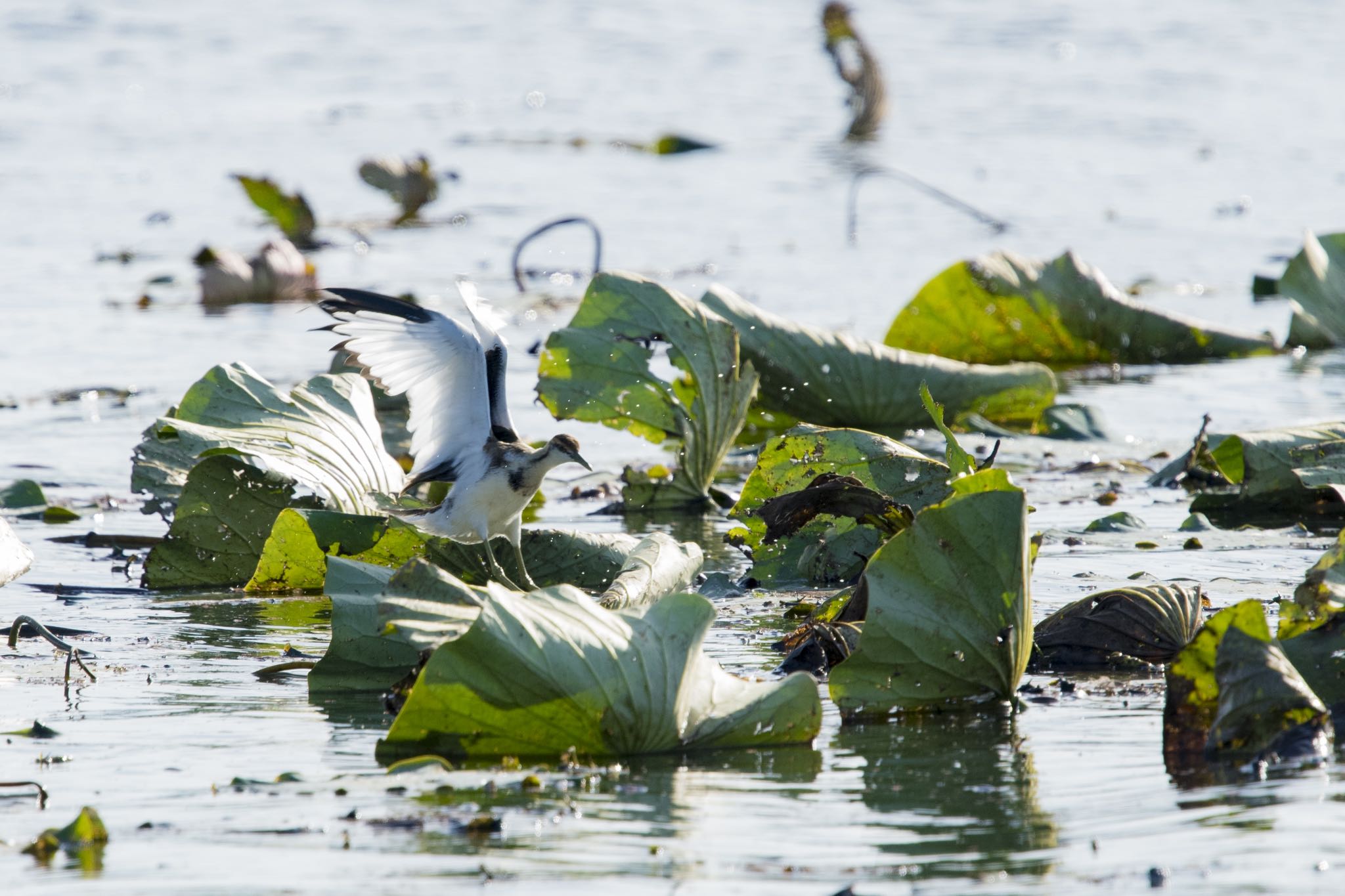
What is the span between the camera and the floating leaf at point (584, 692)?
311 centimetres

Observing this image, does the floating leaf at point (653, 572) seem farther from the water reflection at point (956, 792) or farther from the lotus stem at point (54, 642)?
the lotus stem at point (54, 642)

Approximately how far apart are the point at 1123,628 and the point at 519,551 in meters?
Answer: 1.77

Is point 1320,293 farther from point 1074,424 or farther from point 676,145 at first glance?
point 676,145

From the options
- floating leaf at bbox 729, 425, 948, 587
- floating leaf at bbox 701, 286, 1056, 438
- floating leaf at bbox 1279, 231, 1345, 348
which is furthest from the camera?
floating leaf at bbox 1279, 231, 1345, 348

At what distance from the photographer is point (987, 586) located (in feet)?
10.9

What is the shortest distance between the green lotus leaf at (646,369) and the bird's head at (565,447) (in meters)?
0.45

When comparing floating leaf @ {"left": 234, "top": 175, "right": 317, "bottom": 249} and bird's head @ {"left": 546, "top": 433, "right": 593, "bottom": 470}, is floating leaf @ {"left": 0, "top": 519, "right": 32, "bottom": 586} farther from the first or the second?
floating leaf @ {"left": 234, "top": 175, "right": 317, "bottom": 249}

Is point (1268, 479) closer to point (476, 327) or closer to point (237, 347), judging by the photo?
point (476, 327)

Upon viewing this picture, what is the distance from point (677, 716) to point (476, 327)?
229 cm

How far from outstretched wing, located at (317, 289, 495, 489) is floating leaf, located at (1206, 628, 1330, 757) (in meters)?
2.46

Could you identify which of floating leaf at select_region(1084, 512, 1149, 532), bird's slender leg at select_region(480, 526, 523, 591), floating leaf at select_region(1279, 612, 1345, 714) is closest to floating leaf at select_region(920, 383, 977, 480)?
floating leaf at select_region(1279, 612, 1345, 714)

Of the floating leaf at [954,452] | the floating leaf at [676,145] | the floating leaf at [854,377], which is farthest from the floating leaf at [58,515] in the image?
the floating leaf at [676,145]

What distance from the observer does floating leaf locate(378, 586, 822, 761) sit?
10.2ft

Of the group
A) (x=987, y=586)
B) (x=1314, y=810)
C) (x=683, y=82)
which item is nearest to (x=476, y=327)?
(x=987, y=586)
